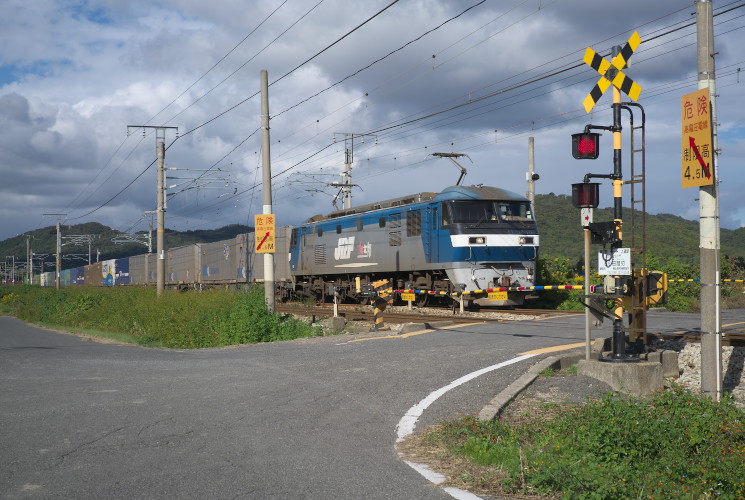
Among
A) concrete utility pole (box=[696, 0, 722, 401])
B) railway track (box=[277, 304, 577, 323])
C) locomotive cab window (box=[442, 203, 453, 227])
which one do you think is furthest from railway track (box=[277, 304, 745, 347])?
concrete utility pole (box=[696, 0, 722, 401])

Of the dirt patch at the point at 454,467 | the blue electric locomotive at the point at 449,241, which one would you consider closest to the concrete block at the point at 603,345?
the dirt patch at the point at 454,467

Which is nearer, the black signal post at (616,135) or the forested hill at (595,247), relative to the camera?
the black signal post at (616,135)

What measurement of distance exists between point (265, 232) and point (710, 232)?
13531 millimetres

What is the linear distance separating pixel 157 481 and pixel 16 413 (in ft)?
10.7

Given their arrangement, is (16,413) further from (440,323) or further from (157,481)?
(440,323)

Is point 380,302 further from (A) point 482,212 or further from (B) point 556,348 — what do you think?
(A) point 482,212

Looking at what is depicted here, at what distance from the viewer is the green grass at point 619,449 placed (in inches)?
192

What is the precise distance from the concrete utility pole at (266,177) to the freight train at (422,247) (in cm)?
260

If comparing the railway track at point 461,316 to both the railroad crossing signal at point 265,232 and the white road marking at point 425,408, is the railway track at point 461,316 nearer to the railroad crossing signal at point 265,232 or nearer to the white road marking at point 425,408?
the railroad crossing signal at point 265,232

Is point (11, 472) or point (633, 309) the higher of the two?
point (633, 309)

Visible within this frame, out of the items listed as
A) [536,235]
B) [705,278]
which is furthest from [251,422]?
[536,235]

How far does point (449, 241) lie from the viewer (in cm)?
2130

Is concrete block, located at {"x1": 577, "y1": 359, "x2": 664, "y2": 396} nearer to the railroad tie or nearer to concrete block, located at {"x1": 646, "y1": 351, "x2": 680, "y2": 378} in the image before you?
concrete block, located at {"x1": 646, "y1": 351, "x2": 680, "y2": 378}

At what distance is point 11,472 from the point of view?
5.29 m
